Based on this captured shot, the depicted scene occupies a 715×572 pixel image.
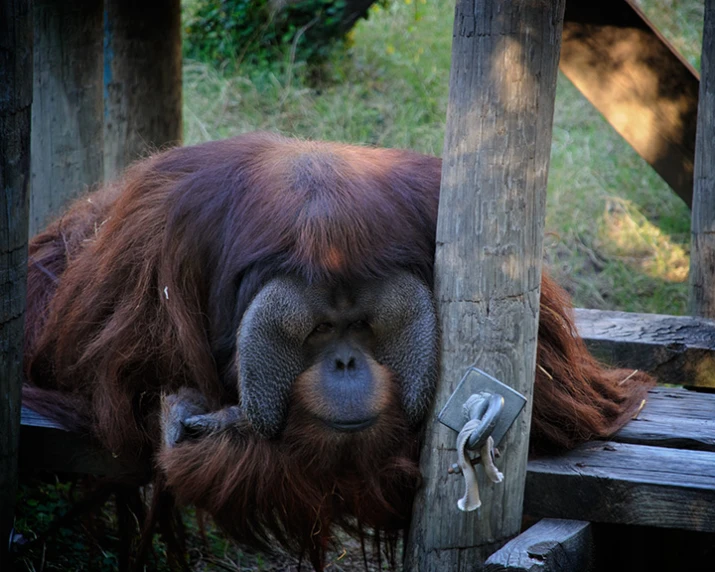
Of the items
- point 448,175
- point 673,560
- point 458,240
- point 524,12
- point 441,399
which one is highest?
point 524,12

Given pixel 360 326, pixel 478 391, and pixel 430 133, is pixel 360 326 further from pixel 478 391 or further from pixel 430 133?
pixel 430 133

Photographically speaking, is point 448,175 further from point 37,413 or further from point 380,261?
point 37,413

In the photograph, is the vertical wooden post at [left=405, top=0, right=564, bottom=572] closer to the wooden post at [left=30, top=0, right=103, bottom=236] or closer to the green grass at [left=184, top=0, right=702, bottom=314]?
the wooden post at [left=30, top=0, right=103, bottom=236]

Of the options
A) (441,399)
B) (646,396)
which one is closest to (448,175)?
(441,399)

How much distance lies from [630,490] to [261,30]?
605 centimetres

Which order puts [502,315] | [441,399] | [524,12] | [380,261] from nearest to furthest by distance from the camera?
[524,12] → [502,315] → [441,399] → [380,261]

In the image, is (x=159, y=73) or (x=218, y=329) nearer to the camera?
(x=218, y=329)

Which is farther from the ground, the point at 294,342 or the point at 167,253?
the point at 167,253

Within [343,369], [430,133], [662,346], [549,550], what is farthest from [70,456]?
[430,133]

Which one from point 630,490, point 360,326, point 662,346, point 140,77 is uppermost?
point 140,77

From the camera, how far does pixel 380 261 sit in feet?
7.51

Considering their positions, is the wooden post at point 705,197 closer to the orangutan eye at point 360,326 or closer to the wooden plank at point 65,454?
the orangutan eye at point 360,326

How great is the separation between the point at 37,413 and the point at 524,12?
1810 millimetres

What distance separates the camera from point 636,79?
3.97 m
